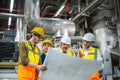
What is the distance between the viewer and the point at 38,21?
4699 millimetres

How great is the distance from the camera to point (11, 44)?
403 cm

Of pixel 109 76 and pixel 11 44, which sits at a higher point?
pixel 11 44

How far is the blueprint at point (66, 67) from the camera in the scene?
2035 mm

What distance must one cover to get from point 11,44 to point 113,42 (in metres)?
2.27

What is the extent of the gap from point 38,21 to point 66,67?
2.75 metres

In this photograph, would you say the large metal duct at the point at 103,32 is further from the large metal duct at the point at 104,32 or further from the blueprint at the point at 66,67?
the blueprint at the point at 66,67

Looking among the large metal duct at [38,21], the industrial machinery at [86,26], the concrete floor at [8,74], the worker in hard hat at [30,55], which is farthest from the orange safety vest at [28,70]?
the large metal duct at [38,21]

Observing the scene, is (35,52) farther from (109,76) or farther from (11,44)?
(109,76)

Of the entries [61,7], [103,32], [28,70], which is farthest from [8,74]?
[61,7]

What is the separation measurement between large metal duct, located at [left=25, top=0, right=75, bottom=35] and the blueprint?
2.61 metres

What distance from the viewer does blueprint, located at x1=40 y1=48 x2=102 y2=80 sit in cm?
204

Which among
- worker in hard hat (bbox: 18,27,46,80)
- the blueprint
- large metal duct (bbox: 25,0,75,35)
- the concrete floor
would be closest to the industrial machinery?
large metal duct (bbox: 25,0,75,35)

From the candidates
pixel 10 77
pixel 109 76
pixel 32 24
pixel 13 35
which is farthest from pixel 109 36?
pixel 10 77

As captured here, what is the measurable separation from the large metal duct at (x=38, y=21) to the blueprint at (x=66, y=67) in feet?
8.55
